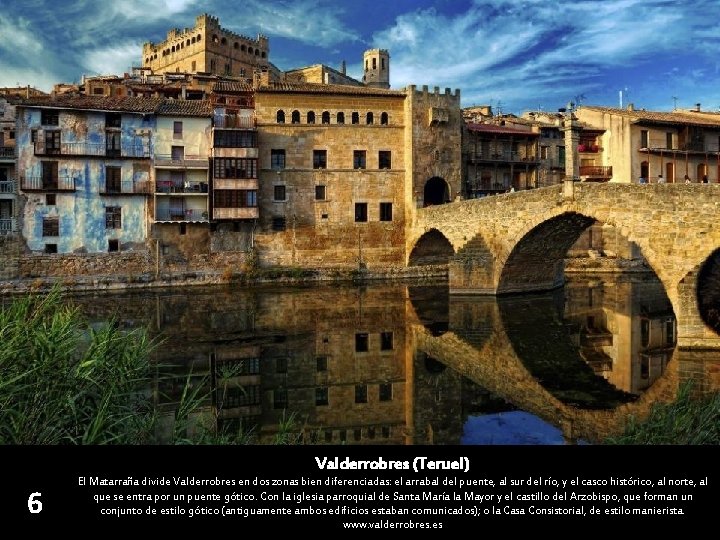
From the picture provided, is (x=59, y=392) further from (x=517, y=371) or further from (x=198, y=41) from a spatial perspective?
(x=198, y=41)

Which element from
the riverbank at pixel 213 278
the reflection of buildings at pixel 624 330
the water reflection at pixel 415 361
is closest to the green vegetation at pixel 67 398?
the water reflection at pixel 415 361

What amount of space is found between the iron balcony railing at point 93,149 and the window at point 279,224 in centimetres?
808

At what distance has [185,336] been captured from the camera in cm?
1897

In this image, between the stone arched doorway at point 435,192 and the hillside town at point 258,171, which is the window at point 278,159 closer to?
the hillside town at point 258,171

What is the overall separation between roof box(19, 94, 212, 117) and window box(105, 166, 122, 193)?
3.31 meters

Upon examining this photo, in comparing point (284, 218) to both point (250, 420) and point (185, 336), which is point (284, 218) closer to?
point (185, 336)

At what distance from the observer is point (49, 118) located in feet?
100

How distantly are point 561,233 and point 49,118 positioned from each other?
90.0ft

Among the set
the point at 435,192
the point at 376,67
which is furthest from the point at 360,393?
the point at 376,67

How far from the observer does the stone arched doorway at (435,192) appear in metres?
37.0

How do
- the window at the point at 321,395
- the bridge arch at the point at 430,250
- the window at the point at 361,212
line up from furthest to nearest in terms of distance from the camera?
the window at the point at 361,212, the bridge arch at the point at 430,250, the window at the point at 321,395
